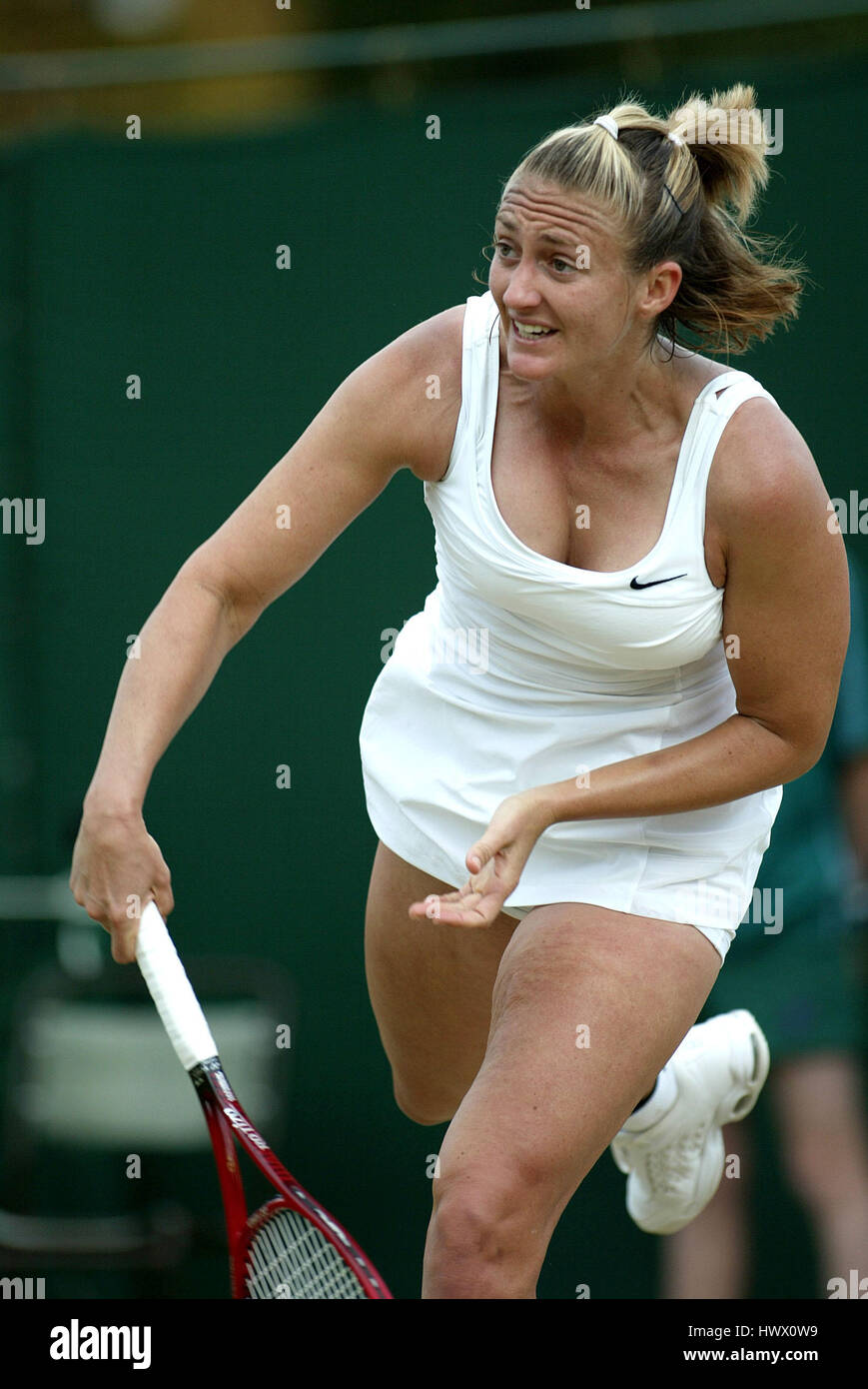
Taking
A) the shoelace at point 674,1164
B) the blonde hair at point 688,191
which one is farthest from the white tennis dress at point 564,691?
the shoelace at point 674,1164

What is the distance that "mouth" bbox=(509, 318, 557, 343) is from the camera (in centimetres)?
192

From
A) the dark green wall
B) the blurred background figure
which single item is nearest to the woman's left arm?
the blurred background figure

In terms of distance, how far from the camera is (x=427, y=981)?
240cm

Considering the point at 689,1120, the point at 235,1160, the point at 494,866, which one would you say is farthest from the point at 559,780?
the point at 689,1120

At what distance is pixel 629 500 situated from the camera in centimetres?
200

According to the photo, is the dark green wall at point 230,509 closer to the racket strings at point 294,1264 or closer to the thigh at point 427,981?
the thigh at point 427,981

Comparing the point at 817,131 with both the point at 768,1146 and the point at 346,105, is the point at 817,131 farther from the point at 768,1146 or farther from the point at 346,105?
the point at 768,1146

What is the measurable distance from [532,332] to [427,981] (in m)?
0.92

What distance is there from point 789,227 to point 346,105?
2.99 ft

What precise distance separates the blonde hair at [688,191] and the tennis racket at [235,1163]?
88 cm

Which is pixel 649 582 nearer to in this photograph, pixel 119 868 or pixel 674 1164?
pixel 119 868

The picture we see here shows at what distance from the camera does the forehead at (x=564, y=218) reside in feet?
6.19

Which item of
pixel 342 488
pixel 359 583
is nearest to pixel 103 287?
pixel 359 583

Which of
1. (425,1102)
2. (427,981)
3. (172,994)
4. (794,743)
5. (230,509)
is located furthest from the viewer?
(230,509)
